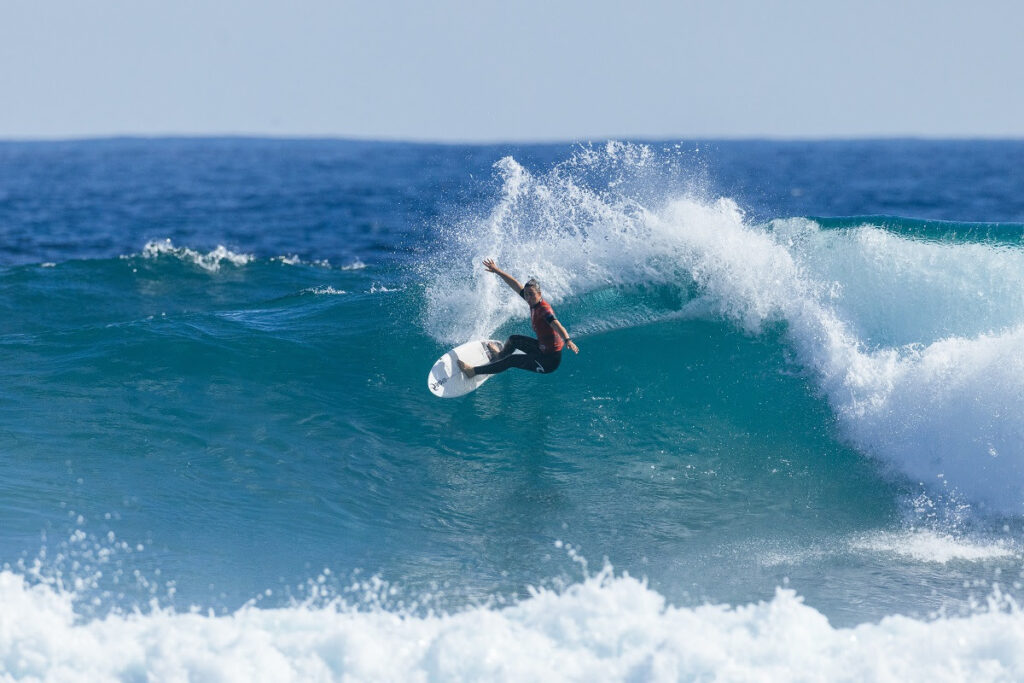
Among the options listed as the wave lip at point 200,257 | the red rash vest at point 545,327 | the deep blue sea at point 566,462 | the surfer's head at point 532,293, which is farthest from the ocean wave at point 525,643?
the wave lip at point 200,257

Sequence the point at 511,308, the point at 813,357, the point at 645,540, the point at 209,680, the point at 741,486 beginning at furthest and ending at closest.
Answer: the point at 511,308
the point at 813,357
the point at 741,486
the point at 645,540
the point at 209,680

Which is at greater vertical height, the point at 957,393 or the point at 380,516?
the point at 957,393

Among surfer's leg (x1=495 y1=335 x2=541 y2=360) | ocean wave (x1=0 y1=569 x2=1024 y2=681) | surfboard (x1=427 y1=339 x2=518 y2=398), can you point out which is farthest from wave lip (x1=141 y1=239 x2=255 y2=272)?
ocean wave (x1=0 y1=569 x2=1024 y2=681)

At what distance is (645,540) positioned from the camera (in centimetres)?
836

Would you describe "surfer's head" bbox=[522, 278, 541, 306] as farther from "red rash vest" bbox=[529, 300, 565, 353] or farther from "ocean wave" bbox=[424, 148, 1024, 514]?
"ocean wave" bbox=[424, 148, 1024, 514]

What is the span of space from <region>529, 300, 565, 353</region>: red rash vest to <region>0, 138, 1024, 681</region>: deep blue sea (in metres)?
1.00

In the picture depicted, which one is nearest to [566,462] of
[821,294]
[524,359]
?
[524,359]

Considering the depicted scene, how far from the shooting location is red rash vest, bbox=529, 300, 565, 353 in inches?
397

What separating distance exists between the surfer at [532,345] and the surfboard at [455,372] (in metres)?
0.09

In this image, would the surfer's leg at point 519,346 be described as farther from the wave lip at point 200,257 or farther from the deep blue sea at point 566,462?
the wave lip at point 200,257

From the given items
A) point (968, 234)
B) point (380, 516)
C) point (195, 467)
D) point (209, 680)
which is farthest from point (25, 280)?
point (968, 234)

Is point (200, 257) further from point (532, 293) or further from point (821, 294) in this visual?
point (821, 294)

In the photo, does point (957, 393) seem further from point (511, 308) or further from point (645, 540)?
point (511, 308)

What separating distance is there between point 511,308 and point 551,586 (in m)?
5.55
